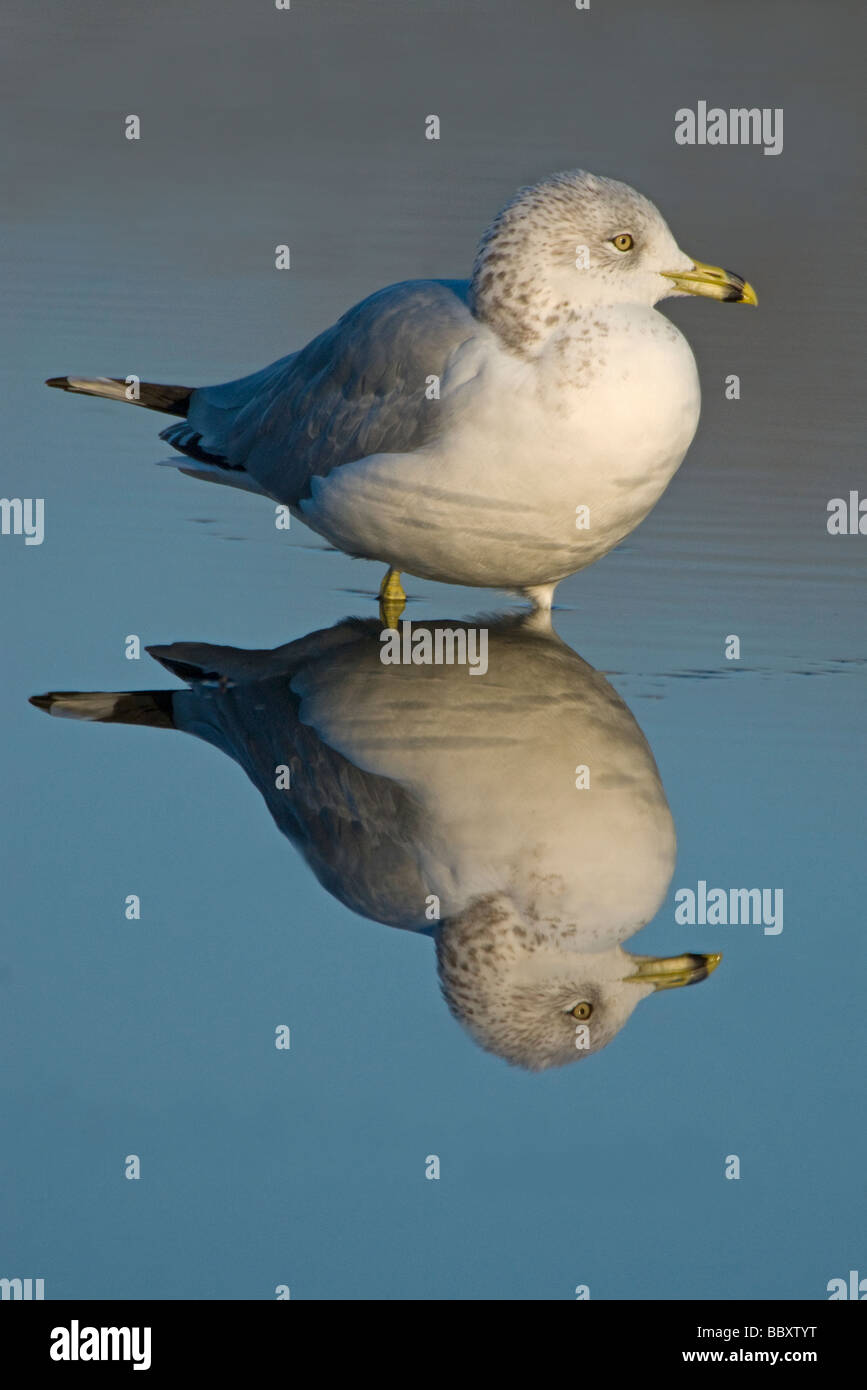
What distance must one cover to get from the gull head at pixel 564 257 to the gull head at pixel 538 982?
211 cm

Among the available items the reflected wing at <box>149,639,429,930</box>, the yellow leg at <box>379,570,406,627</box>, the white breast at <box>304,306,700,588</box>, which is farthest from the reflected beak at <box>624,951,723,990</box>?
the yellow leg at <box>379,570,406,627</box>

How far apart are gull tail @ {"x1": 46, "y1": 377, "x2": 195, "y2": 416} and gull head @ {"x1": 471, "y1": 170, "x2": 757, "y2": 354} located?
2.02m

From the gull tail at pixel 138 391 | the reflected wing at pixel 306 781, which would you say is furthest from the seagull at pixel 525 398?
the gull tail at pixel 138 391

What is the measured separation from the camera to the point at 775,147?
606 inches

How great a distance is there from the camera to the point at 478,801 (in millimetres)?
5992

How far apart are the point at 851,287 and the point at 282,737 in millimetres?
6939

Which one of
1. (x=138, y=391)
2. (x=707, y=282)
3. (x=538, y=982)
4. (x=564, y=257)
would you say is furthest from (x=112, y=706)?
(x=138, y=391)

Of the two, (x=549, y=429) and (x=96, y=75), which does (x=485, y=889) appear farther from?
(x=96, y=75)

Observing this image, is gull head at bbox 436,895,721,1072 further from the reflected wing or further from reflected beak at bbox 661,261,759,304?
reflected beak at bbox 661,261,759,304

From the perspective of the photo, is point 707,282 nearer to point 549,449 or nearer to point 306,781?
point 549,449

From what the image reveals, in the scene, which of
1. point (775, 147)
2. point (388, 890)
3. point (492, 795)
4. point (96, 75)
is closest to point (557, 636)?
point (492, 795)

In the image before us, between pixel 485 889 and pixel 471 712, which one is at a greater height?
pixel 471 712

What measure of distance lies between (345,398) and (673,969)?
275 centimetres

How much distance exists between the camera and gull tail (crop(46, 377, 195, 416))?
8.71 metres
